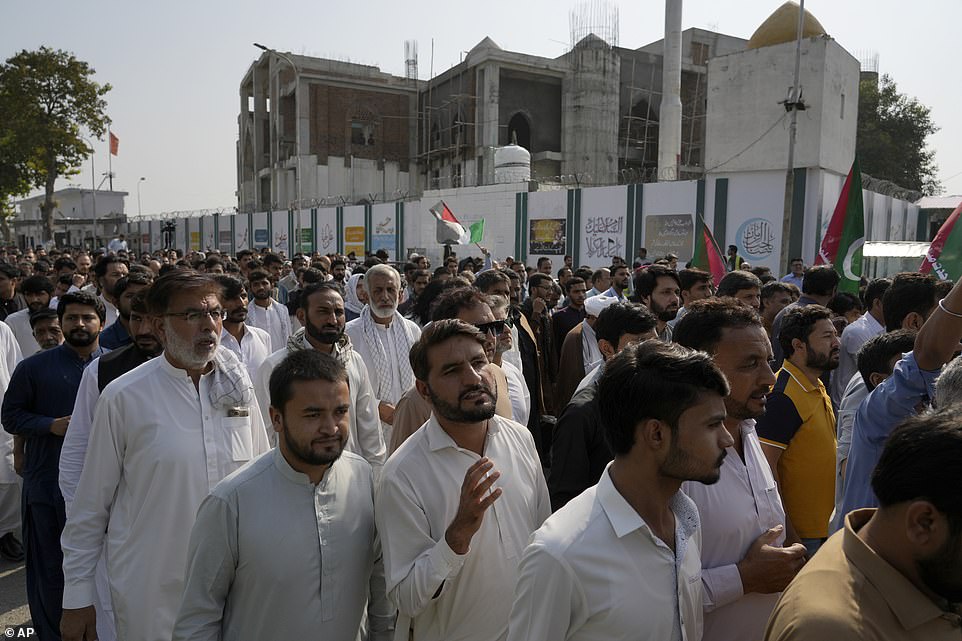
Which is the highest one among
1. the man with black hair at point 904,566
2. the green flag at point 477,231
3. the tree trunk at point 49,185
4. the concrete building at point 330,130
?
the concrete building at point 330,130

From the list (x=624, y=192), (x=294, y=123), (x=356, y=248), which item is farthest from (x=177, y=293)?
(x=294, y=123)

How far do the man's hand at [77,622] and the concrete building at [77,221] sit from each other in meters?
41.8

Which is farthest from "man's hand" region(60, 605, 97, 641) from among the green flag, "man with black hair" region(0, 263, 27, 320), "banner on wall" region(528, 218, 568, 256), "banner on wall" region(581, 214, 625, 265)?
"banner on wall" region(528, 218, 568, 256)

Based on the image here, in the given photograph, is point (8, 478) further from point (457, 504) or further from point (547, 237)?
point (547, 237)

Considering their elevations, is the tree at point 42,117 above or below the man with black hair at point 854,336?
above

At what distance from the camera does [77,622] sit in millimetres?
2635

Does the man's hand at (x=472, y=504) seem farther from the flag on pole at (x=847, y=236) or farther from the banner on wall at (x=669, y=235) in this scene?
the banner on wall at (x=669, y=235)

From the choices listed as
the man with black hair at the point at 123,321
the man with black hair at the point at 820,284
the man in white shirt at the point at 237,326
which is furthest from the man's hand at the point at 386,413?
the man with black hair at the point at 820,284

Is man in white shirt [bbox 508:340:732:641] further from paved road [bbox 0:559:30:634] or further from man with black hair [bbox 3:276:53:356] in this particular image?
man with black hair [bbox 3:276:53:356]

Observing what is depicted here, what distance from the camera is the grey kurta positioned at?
2156mm

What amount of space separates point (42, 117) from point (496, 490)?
34.3m

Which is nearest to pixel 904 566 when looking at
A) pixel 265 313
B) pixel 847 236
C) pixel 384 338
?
pixel 384 338

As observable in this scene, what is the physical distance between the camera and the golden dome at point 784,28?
27312 millimetres

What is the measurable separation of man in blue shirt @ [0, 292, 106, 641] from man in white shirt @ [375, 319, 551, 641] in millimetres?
2458
